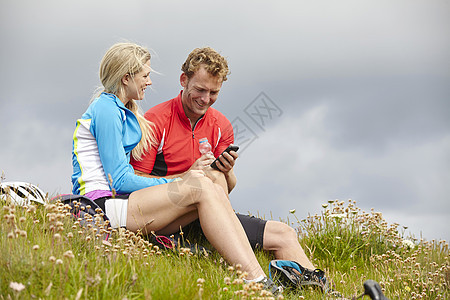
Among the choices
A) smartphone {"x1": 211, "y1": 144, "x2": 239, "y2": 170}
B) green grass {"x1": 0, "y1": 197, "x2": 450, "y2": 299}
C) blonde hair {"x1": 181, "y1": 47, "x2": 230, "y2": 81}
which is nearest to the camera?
green grass {"x1": 0, "y1": 197, "x2": 450, "y2": 299}

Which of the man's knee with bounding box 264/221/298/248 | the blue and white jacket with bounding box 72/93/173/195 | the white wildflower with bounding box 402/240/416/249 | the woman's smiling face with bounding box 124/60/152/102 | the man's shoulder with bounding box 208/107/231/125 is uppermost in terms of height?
the man's shoulder with bounding box 208/107/231/125

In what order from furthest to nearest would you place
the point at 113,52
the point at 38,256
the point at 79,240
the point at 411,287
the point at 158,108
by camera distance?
the point at 158,108 → the point at 411,287 → the point at 113,52 → the point at 79,240 → the point at 38,256

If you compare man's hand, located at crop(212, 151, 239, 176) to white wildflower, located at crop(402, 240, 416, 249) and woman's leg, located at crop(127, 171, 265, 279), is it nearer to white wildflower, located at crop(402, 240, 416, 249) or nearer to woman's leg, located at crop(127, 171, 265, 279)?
woman's leg, located at crop(127, 171, 265, 279)

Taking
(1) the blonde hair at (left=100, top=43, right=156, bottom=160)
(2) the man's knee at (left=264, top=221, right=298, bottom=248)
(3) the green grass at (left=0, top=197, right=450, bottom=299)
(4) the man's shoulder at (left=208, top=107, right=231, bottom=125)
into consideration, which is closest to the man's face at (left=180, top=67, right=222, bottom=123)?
(4) the man's shoulder at (left=208, top=107, right=231, bottom=125)

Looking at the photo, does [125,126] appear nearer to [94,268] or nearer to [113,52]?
[113,52]

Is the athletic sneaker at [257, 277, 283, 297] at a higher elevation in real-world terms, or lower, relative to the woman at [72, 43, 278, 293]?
lower

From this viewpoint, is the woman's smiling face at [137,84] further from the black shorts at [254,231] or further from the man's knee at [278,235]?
the man's knee at [278,235]

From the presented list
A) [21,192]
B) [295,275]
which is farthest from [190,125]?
[295,275]

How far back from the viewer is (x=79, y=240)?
4086 mm

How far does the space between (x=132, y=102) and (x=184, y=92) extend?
43.5 inches

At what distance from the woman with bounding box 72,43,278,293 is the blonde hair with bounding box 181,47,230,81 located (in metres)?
1.22

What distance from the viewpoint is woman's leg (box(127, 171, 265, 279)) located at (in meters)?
4.42

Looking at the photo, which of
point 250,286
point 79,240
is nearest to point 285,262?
point 250,286

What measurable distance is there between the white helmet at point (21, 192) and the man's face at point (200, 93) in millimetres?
2245
